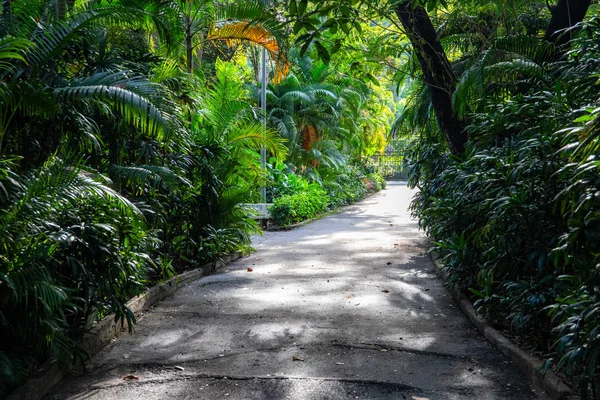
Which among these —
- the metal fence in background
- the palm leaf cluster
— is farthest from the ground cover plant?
the metal fence in background

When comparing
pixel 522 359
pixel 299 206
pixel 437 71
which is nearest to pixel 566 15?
pixel 437 71

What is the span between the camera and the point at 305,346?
6.11m

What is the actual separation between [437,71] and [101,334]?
6673 mm

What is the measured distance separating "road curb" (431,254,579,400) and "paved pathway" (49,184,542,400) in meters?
0.09

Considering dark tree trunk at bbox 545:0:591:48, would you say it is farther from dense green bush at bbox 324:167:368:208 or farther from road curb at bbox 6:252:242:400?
dense green bush at bbox 324:167:368:208

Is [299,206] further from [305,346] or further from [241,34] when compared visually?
[305,346]

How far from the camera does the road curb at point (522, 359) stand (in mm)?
4559

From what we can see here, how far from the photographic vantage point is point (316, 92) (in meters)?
25.3

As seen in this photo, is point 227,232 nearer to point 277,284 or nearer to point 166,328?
point 277,284

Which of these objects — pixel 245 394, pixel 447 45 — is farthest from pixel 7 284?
pixel 447 45

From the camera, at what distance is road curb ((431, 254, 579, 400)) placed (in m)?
4.56

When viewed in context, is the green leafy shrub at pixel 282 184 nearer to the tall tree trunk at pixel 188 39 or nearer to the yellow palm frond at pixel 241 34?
the yellow palm frond at pixel 241 34

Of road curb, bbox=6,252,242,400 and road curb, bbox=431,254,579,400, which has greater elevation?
road curb, bbox=6,252,242,400

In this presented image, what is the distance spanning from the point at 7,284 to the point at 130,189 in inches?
164
